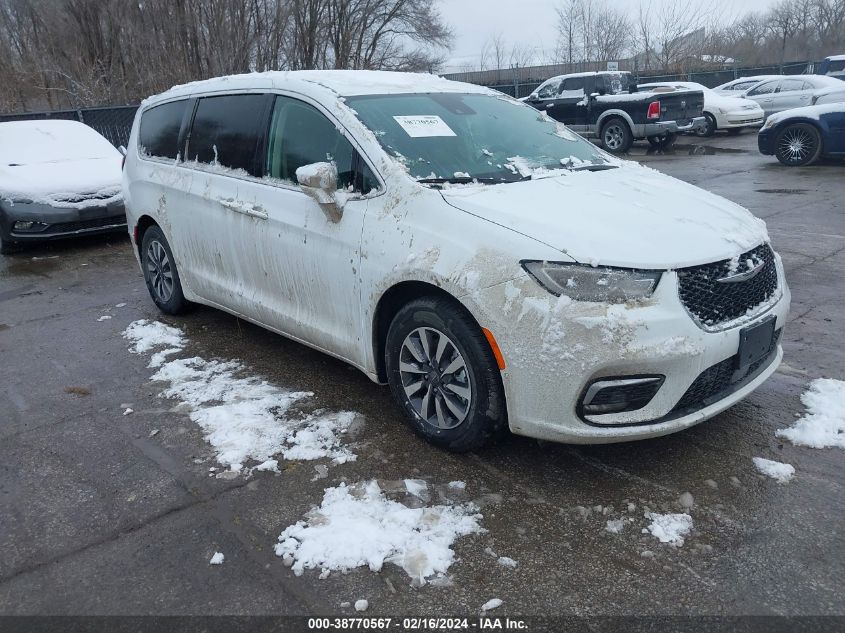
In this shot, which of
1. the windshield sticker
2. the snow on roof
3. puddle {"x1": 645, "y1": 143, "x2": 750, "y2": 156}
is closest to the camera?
the windshield sticker

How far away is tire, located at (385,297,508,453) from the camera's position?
307cm

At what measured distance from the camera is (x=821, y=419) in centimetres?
354

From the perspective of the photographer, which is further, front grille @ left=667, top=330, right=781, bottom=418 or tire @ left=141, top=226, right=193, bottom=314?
tire @ left=141, top=226, right=193, bottom=314

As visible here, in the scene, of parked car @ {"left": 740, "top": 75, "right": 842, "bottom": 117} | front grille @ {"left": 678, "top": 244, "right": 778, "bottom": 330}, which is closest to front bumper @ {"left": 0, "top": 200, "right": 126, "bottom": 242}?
front grille @ {"left": 678, "top": 244, "right": 778, "bottom": 330}

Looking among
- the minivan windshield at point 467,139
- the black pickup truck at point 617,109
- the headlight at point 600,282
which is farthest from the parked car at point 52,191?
the black pickup truck at point 617,109

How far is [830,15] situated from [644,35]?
71.7ft

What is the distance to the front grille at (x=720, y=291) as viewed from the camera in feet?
9.46

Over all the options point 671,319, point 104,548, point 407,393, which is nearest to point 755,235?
point 671,319

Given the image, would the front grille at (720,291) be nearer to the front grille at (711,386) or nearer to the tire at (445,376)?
the front grille at (711,386)

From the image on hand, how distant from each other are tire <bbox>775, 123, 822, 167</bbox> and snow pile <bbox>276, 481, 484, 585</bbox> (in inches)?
503

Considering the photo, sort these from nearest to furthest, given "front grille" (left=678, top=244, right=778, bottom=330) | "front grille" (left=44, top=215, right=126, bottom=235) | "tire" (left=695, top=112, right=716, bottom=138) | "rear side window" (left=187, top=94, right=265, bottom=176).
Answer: "front grille" (left=678, top=244, right=778, bottom=330)
"rear side window" (left=187, top=94, right=265, bottom=176)
"front grille" (left=44, top=215, right=126, bottom=235)
"tire" (left=695, top=112, right=716, bottom=138)

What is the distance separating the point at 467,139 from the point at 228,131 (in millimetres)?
1692

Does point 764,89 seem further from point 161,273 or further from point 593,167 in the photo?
point 161,273

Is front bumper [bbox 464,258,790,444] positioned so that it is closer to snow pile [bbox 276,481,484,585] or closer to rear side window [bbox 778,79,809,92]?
snow pile [bbox 276,481,484,585]
